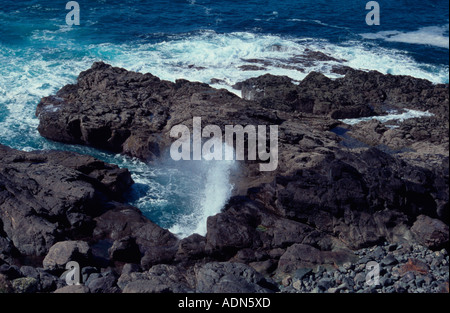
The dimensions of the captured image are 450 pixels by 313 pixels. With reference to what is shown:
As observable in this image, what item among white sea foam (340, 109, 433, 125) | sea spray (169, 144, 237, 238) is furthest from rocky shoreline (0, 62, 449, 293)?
white sea foam (340, 109, 433, 125)

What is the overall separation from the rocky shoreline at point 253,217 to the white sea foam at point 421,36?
18.2m

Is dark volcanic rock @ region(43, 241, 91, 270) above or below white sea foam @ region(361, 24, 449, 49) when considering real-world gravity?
below

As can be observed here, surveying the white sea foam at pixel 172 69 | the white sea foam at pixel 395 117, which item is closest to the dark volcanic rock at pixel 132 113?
the white sea foam at pixel 172 69

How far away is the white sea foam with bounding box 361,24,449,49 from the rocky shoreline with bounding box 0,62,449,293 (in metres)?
18.2

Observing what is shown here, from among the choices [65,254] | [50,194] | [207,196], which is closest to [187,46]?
[207,196]

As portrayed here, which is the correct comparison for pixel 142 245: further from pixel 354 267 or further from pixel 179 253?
pixel 354 267

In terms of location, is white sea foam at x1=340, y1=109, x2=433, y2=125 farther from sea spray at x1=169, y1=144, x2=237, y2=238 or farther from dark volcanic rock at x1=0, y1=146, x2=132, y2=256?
dark volcanic rock at x1=0, y1=146, x2=132, y2=256

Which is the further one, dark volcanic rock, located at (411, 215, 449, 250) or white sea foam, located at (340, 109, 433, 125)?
white sea foam, located at (340, 109, 433, 125)

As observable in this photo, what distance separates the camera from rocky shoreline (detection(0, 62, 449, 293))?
1312 centimetres

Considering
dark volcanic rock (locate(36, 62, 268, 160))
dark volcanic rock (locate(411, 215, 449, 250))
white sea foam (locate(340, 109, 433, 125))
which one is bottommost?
dark volcanic rock (locate(411, 215, 449, 250))

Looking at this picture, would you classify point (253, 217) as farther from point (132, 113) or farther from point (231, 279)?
point (132, 113)

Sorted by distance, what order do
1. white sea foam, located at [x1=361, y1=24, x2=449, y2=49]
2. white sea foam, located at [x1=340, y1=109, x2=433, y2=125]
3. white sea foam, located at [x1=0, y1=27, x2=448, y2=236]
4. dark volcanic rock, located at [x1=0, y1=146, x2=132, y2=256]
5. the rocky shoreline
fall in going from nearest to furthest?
the rocky shoreline, dark volcanic rock, located at [x1=0, y1=146, x2=132, y2=256], white sea foam, located at [x1=0, y1=27, x2=448, y2=236], white sea foam, located at [x1=340, y1=109, x2=433, y2=125], white sea foam, located at [x1=361, y1=24, x2=449, y2=49]

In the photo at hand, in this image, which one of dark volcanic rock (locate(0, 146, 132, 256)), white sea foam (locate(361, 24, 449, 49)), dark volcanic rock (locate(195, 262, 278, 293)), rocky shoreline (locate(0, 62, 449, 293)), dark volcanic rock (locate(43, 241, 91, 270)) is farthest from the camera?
white sea foam (locate(361, 24, 449, 49))

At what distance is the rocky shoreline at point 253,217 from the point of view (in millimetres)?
13125
